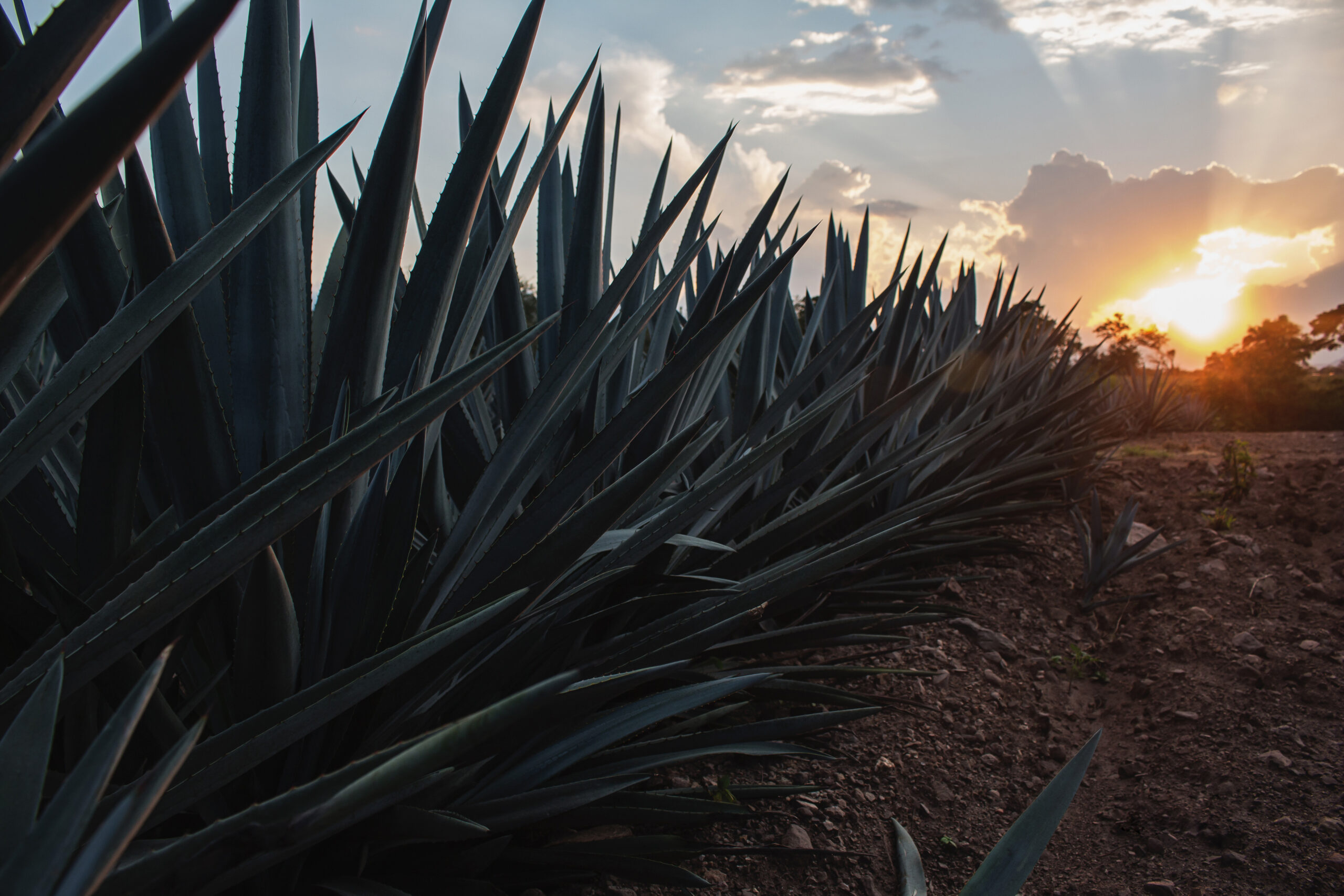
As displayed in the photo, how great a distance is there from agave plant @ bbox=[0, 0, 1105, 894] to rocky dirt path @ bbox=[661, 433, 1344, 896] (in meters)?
0.17

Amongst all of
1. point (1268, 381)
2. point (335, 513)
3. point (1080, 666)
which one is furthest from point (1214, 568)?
point (1268, 381)

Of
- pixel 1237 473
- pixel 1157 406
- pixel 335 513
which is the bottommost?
pixel 335 513

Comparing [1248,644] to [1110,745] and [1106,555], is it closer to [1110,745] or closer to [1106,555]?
[1106,555]

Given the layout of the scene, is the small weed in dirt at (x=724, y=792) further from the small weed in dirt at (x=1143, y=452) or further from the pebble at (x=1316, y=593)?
the small weed in dirt at (x=1143, y=452)

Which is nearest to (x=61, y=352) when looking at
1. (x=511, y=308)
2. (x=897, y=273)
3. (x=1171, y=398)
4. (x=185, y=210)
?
(x=185, y=210)

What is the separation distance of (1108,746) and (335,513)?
4.85 feet

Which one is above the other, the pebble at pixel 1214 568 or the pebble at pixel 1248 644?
the pebble at pixel 1214 568

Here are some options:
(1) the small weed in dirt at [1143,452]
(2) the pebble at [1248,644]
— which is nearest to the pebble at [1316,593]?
(2) the pebble at [1248,644]

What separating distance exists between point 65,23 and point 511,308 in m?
0.89

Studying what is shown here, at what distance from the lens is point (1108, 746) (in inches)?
58.5

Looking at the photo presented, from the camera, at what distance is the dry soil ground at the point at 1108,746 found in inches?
41.0

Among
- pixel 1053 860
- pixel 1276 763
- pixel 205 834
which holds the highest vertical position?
pixel 205 834

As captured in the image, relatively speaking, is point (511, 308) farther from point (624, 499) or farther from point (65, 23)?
point (65, 23)

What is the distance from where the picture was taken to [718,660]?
112 cm
